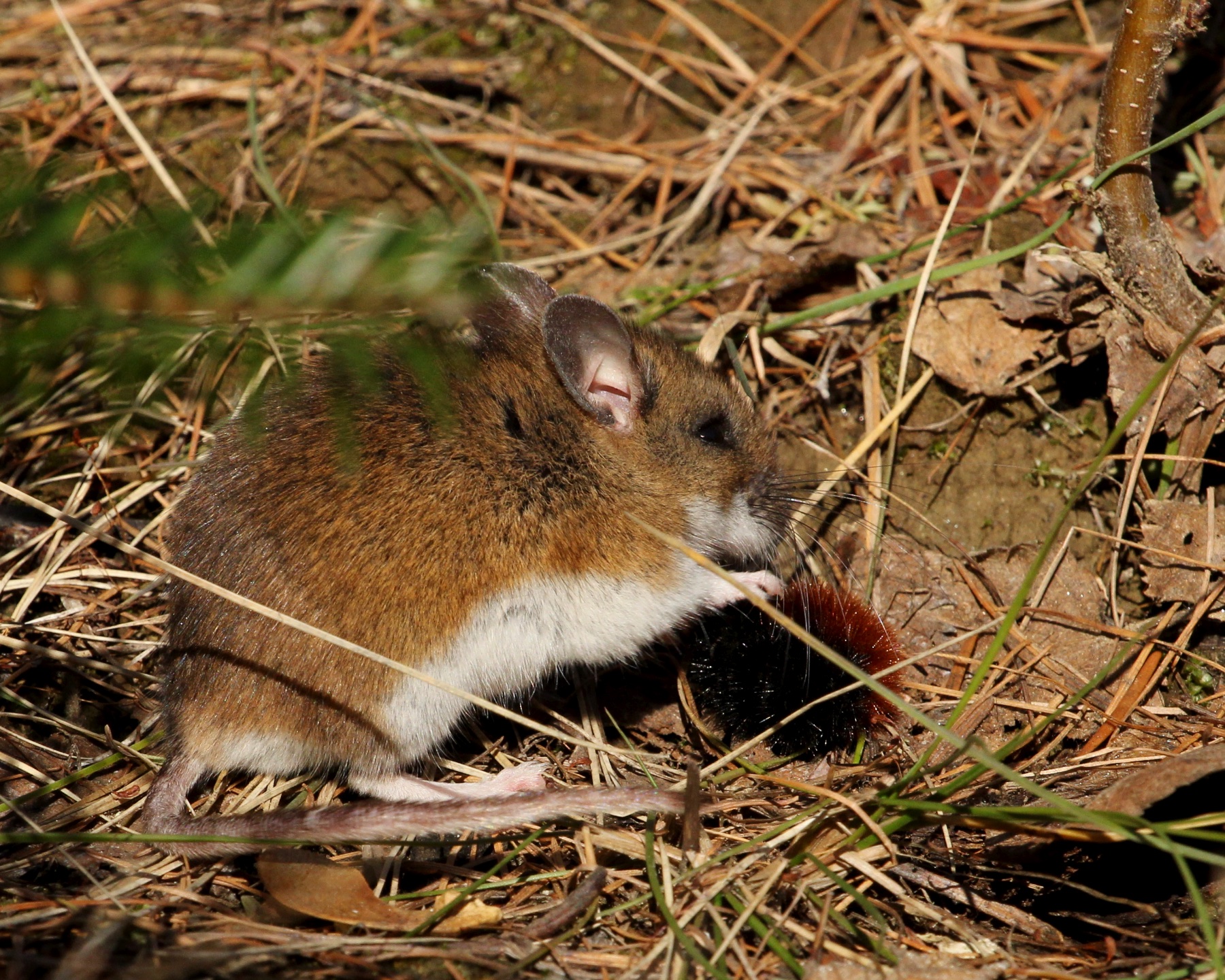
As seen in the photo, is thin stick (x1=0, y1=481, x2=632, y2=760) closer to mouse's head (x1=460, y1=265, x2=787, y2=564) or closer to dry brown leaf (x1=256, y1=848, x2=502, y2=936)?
dry brown leaf (x1=256, y1=848, x2=502, y2=936)

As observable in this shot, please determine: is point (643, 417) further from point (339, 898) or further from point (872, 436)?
point (339, 898)

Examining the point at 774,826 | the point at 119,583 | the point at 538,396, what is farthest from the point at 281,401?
the point at 774,826

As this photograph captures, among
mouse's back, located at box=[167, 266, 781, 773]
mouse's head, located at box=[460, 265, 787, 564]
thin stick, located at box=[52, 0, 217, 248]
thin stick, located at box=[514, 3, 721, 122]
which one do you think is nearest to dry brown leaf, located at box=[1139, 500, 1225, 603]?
mouse's head, located at box=[460, 265, 787, 564]

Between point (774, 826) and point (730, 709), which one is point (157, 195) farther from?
point (774, 826)

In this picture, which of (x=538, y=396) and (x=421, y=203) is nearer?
(x=538, y=396)

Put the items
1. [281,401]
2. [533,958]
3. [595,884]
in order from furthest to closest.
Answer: [281,401]
[595,884]
[533,958]

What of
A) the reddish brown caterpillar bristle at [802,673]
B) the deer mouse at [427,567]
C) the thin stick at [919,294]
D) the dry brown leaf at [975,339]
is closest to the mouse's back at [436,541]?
the deer mouse at [427,567]

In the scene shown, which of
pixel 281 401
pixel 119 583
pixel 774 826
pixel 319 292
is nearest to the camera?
pixel 319 292
